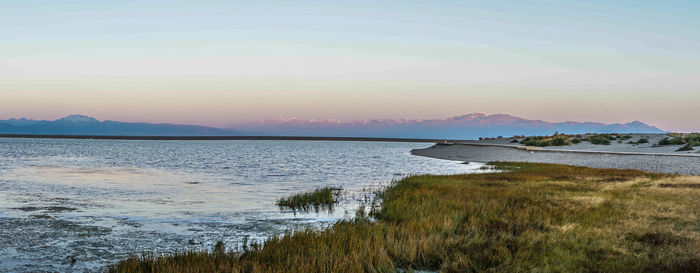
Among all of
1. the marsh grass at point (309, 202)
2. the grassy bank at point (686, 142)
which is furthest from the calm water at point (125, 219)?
the grassy bank at point (686, 142)

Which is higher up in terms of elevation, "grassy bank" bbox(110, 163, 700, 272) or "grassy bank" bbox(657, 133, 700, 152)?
"grassy bank" bbox(657, 133, 700, 152)

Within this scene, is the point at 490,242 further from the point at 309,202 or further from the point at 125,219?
the point at 125,219

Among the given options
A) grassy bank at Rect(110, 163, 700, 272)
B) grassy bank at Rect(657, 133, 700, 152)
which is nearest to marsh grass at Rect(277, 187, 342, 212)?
grassy bank at Rect(110, 163, 700, 272)

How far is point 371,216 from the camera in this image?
15.7 m

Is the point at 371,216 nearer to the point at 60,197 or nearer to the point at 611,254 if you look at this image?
the point at 611,254

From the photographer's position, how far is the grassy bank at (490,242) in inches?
330

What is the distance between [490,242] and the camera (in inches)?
404

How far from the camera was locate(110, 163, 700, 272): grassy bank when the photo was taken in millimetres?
8375

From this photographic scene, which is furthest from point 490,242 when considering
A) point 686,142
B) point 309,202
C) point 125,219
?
point 686,142

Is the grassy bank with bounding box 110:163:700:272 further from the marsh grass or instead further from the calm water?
the marsh grass

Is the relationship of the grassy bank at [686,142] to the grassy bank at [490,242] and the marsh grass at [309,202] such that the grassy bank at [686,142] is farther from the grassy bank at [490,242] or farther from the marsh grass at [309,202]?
the marsh grass at [309,202]

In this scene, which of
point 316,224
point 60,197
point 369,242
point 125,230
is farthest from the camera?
point 60,197

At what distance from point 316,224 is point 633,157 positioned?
126 feet

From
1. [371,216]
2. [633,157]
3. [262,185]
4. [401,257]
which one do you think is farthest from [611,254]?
[633,157]
